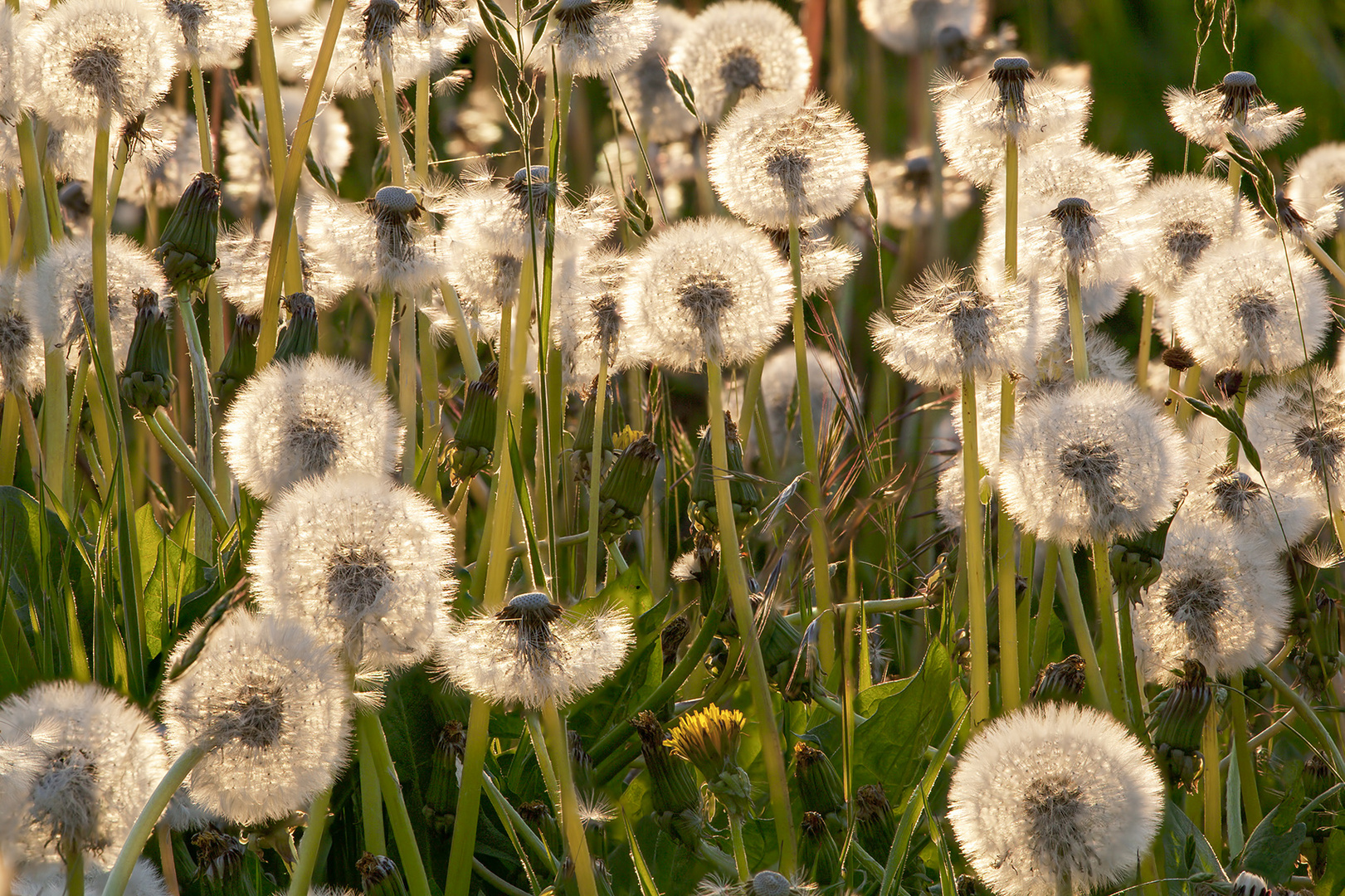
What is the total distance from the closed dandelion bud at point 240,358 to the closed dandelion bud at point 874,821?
2.13 ft

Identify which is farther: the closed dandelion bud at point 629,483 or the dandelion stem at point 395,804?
the closed dandelion bud at point 629,483

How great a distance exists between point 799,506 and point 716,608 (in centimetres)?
63

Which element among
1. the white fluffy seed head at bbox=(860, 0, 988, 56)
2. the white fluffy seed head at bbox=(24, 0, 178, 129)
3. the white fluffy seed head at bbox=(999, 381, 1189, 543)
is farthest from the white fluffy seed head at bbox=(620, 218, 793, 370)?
the white fluffy seed head at bbox=(860, 0, 988, 56)

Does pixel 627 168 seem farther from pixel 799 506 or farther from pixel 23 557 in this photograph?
pixel 23 557

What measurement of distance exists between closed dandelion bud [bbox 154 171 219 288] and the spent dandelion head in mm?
939

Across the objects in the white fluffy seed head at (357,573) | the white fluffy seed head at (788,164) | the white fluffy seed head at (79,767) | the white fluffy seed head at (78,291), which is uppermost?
the white fluffy seed head at (788,164)

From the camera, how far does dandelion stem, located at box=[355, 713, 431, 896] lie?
854 mm

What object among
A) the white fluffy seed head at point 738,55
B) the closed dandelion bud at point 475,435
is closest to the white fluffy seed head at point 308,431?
the closed dandelion bud at point 475,435

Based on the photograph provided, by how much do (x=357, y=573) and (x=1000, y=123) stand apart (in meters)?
0.71

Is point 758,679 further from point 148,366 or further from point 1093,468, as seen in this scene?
point 148,366

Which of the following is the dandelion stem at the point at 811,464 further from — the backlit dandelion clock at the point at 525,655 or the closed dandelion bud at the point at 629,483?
the backlit dandelion clock at the point at 525,655

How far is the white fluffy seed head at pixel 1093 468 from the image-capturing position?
3.26 feet

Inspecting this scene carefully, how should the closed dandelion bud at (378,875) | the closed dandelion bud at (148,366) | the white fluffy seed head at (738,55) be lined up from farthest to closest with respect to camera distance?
the white fluffy seed head at (738,55), the closed dandelion bud at (148,366), the closed dandelion bud at (378,875)

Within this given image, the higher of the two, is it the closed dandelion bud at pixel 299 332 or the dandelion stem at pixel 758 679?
the closed dandelion bud at pixel 299 332
